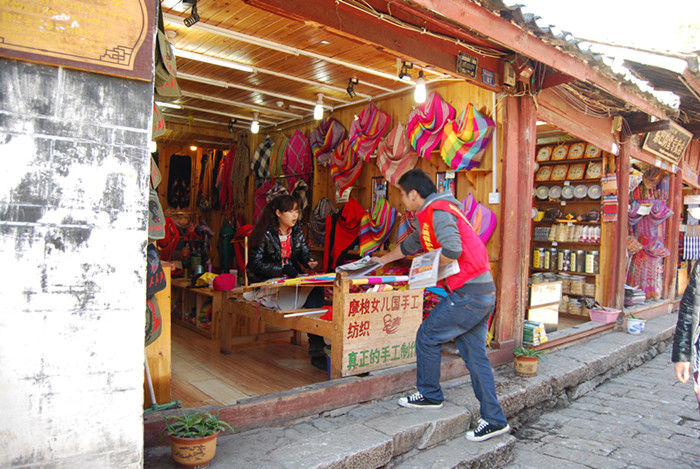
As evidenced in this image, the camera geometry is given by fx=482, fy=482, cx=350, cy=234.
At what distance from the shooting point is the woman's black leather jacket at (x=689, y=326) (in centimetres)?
306

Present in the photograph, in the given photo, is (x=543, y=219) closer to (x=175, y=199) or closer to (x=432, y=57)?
(x=432, y=57)

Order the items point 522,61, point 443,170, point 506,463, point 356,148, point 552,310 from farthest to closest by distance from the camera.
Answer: point 356,148, point 552,310, point 443,170, point 522,61, point 506,463

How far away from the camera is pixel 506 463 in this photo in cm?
374

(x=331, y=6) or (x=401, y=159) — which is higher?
(x=331, y=6)

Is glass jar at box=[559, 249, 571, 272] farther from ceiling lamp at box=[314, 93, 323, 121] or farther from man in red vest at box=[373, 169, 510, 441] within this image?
man in red vest at box=[373, 169, 510, 441]

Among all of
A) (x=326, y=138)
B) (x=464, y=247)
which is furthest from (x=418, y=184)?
(x=326, y=138)

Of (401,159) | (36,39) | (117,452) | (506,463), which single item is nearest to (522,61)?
(401,159)

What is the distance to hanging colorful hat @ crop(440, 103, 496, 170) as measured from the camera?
5.50 m

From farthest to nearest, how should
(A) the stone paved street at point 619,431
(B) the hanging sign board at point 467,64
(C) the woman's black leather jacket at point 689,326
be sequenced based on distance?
1. (B) the hanging sign board at point 467,64
2. (A) the stone paved street at point 619,431
3. (C) the woman's black leather jacket at point 689,326

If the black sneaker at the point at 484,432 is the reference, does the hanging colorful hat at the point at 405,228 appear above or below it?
above

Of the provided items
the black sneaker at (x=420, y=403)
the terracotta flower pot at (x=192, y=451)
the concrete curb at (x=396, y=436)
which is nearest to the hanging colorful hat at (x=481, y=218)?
the concrete curb at (x=396, y=436)

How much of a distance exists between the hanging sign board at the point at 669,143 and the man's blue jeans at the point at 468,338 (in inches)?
255

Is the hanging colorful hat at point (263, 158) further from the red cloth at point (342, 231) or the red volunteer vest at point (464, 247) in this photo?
the red volunteer vest at point (464, 247)

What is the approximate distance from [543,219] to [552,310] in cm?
281
